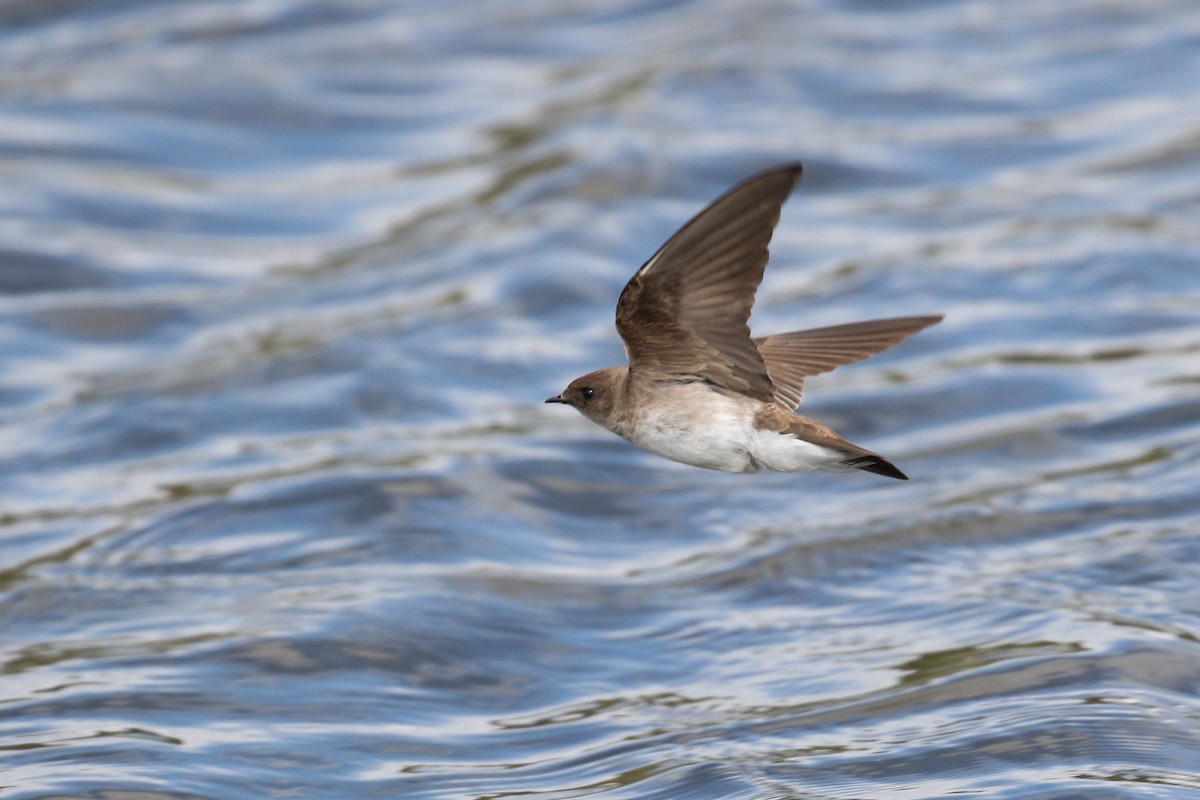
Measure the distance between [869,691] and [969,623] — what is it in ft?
2.74

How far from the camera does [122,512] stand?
35.7 ft

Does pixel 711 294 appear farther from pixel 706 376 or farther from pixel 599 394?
pixel 599 394

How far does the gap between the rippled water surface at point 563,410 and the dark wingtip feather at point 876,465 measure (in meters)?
1.74

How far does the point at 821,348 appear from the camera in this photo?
263 inches

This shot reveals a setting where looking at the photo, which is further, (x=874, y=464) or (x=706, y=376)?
(x=706, y=376)

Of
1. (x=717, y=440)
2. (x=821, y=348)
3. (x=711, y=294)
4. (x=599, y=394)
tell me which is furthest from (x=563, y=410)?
(x=711, y=294)

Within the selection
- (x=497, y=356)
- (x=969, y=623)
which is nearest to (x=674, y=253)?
(x=969, y=623)

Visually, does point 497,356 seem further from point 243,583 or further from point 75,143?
point 75,143

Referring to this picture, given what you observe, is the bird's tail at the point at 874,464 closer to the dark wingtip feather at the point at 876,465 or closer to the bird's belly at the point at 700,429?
the dark wingtip feather at the point at 876,465

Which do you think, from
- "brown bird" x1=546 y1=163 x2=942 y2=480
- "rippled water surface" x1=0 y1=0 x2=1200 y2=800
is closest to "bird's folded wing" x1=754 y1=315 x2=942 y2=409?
"brown bird" x1=546 y1=163 x2=942 y2=480

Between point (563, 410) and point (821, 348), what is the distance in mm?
5598

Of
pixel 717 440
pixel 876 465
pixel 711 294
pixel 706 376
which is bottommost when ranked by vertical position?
pixel 876 465

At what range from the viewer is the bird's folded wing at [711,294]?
17.3 feet

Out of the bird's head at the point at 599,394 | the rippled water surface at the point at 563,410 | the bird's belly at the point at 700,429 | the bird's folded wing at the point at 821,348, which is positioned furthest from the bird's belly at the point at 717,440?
the rippled water surface at the point at 563,410
